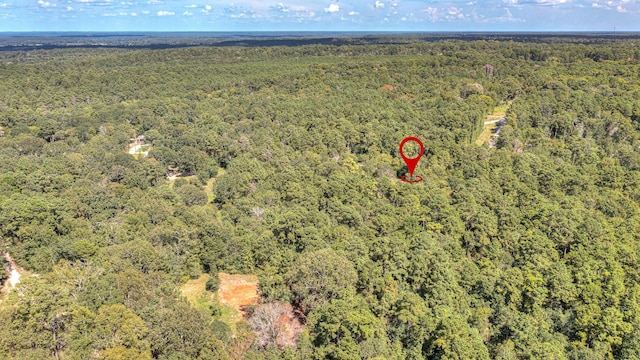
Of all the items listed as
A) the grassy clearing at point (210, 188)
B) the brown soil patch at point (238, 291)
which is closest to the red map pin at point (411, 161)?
the brown soil patch at point (238, 291)

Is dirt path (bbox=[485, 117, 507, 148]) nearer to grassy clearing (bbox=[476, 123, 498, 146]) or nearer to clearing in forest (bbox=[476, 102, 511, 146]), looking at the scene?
clearing in forest (bbox=[476, 102, 511, 146])

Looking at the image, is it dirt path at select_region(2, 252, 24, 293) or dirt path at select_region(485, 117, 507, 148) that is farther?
dirt path at select_region(485, 117, 507, 148)

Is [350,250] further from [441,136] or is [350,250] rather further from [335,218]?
Result: [441,136]

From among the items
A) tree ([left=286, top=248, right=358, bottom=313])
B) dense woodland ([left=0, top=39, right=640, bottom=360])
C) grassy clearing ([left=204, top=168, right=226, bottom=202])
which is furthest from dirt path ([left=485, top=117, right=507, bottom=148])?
tree ([left=286, top=248, right=358, bottom=313])

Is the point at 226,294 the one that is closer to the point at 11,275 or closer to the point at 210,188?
the point at 11,275

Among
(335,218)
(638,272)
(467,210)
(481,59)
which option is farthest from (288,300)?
(481,59)

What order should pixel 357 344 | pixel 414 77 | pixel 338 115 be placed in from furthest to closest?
1. pixel 414 77
2. pixel 338 115
3. pixel 357 344
